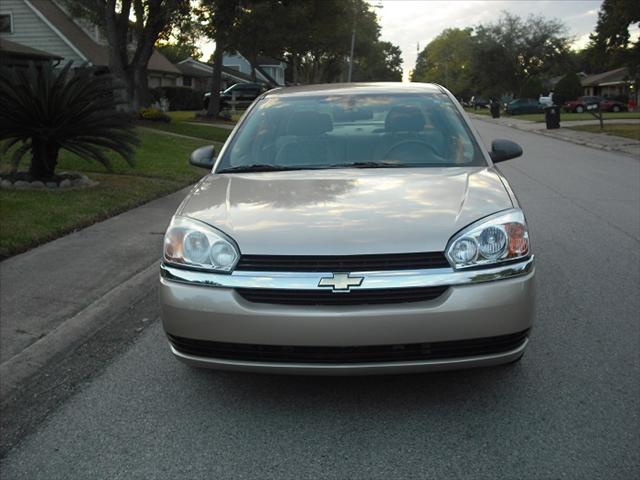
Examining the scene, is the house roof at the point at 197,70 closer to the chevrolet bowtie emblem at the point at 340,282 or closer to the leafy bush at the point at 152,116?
the leafy bush at the point at 152,116

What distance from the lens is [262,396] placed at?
3686 mm

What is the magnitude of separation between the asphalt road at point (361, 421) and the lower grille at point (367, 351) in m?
0.38

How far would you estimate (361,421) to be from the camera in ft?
11.1

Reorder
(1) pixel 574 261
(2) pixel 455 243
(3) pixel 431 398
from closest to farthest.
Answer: (2) pixel 455 243 → (3) pixel 431 398 → (1) pixel 574 261

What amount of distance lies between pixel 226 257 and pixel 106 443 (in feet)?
3.53

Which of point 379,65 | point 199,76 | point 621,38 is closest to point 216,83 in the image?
point 621,38

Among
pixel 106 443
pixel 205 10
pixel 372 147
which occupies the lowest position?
pixel 106 443

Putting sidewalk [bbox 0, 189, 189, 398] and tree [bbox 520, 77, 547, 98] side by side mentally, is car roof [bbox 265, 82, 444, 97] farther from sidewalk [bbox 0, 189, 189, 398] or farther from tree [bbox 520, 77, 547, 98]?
tree [bbox 520, 77, 547, 98]

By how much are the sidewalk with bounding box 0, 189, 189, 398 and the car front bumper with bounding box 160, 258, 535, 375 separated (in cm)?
150

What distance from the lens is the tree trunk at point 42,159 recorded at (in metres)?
10.0

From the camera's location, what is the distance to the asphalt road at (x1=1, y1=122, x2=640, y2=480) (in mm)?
3006

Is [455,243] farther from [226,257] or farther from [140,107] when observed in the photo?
[140,107]

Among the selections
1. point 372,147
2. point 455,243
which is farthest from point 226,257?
point 372,147

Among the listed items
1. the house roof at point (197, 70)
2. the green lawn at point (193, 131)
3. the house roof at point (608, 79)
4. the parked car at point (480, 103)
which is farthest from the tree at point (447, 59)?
the green lawn at point (193, 131)
